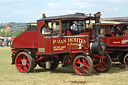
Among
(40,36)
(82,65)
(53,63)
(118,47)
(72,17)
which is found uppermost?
(72,17)

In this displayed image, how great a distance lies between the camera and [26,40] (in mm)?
10805

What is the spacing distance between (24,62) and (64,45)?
6.38 ft

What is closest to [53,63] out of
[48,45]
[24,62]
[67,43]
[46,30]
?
[24,62]

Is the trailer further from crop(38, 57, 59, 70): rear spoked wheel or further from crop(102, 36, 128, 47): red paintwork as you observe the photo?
crop(38, 57, 59, 70): rear spoked wheel

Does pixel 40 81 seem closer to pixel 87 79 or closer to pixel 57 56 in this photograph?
pixel 87 79

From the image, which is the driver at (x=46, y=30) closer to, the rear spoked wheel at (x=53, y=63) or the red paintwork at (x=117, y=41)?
the rear spoked wheel at (x=53, y=63)

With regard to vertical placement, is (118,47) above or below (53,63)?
above

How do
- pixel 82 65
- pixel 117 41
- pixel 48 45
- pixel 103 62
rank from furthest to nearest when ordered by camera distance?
pixel 117 41 → pixel 103 62 → pixel 48 45 → pixel 82 65

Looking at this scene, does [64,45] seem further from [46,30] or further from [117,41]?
[117,41]

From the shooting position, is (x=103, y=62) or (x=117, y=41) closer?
(x=103, y=62)

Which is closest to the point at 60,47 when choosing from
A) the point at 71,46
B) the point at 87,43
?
the point at 71,46

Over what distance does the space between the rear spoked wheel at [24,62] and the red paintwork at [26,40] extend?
0.38 metres

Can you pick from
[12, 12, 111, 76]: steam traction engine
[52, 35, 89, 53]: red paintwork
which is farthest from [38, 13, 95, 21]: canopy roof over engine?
[52, 35, 89, 53]: red paintwork

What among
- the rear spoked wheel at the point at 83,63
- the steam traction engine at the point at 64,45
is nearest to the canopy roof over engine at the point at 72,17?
the steam traction engine at the point at 64,45
